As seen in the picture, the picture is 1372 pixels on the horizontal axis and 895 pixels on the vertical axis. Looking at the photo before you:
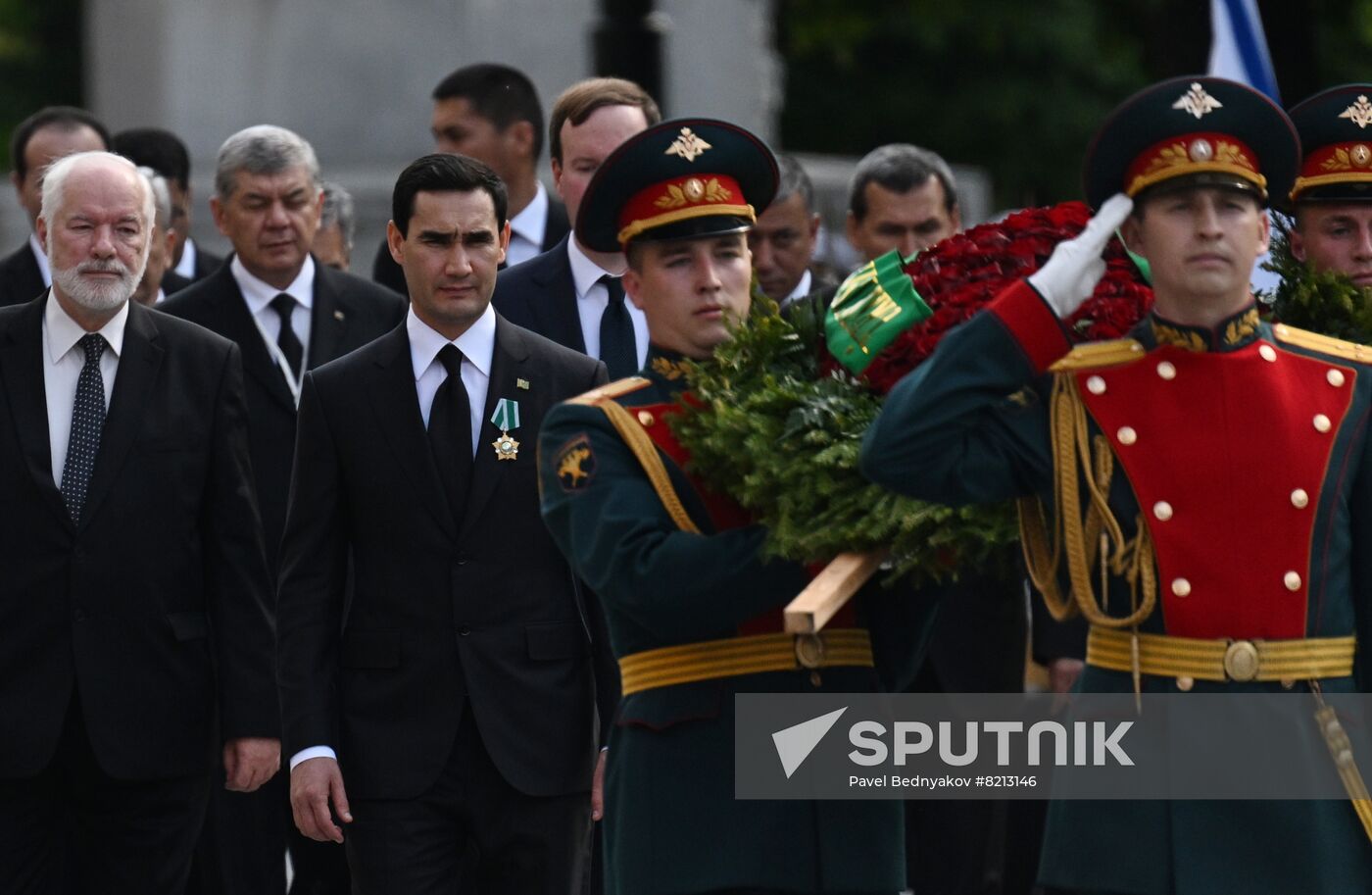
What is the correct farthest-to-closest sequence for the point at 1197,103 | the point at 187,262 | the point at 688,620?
the point at 187,262 < the point at 688,620 < the point at 1197,103

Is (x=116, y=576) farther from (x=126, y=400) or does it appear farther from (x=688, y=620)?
(x=688, y=620)

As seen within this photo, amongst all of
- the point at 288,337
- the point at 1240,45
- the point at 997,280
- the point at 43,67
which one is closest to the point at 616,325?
the point at 288,337

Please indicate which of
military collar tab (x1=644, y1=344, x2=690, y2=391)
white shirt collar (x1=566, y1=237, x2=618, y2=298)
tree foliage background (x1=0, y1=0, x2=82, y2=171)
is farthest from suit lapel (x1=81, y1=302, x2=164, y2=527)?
tree foliage background (x1=0, y1=0, x2=82, y2=171)

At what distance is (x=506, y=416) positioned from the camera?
22.7ft

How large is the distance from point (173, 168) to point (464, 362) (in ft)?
13.7

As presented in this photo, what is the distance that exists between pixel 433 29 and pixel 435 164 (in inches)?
371

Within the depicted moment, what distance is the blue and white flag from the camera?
1224cm

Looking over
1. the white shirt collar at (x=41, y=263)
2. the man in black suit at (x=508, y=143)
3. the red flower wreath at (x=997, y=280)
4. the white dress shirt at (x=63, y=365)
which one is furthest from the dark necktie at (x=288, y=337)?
the red flower wreath at (x=997, y=280)

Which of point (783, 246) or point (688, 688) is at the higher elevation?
point (783, 246)

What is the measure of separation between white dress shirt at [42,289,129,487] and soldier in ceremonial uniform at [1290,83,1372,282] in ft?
10.1

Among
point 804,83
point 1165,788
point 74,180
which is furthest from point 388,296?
point 804,83

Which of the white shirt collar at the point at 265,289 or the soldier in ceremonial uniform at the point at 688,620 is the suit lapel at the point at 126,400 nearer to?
the white shirt collar at the point at 265,289

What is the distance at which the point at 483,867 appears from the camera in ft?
22.3

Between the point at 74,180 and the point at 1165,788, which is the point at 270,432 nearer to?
the point at 74,180
